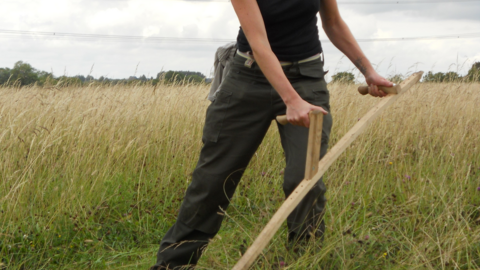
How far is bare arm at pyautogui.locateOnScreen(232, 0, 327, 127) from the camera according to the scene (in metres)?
1.73

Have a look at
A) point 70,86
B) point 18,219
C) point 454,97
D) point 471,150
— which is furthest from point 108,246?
point 454,97

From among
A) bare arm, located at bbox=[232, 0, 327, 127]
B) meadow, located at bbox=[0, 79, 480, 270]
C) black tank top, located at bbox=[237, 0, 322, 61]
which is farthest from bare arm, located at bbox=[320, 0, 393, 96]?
meadow, located at bbox=[0, 79, 480, 270]

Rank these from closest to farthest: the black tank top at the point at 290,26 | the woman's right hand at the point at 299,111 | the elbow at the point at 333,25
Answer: the woman's right hand at the point at 299,111, the black tank top at the point at 290,26, the elbow at the point at 333,25

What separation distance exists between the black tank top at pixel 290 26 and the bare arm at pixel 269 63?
0.64 feet

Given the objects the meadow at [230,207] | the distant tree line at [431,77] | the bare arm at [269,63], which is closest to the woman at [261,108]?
the bare arm at [269,63]

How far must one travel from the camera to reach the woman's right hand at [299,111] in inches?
67.1

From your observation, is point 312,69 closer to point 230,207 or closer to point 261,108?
point 261,108

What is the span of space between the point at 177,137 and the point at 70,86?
2.77 meters

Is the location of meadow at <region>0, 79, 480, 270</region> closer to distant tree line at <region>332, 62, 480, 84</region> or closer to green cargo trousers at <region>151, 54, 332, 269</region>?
green cargo trousers at <region>151, 54, 332, 269</region>

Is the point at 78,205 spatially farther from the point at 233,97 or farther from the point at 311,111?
the point at 311,111

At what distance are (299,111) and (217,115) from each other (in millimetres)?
600

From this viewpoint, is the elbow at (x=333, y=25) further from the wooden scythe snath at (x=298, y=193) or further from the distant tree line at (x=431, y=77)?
the distant tree line at (x=431, y=77)

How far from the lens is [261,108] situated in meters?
2.12

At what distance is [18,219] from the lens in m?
2.93
